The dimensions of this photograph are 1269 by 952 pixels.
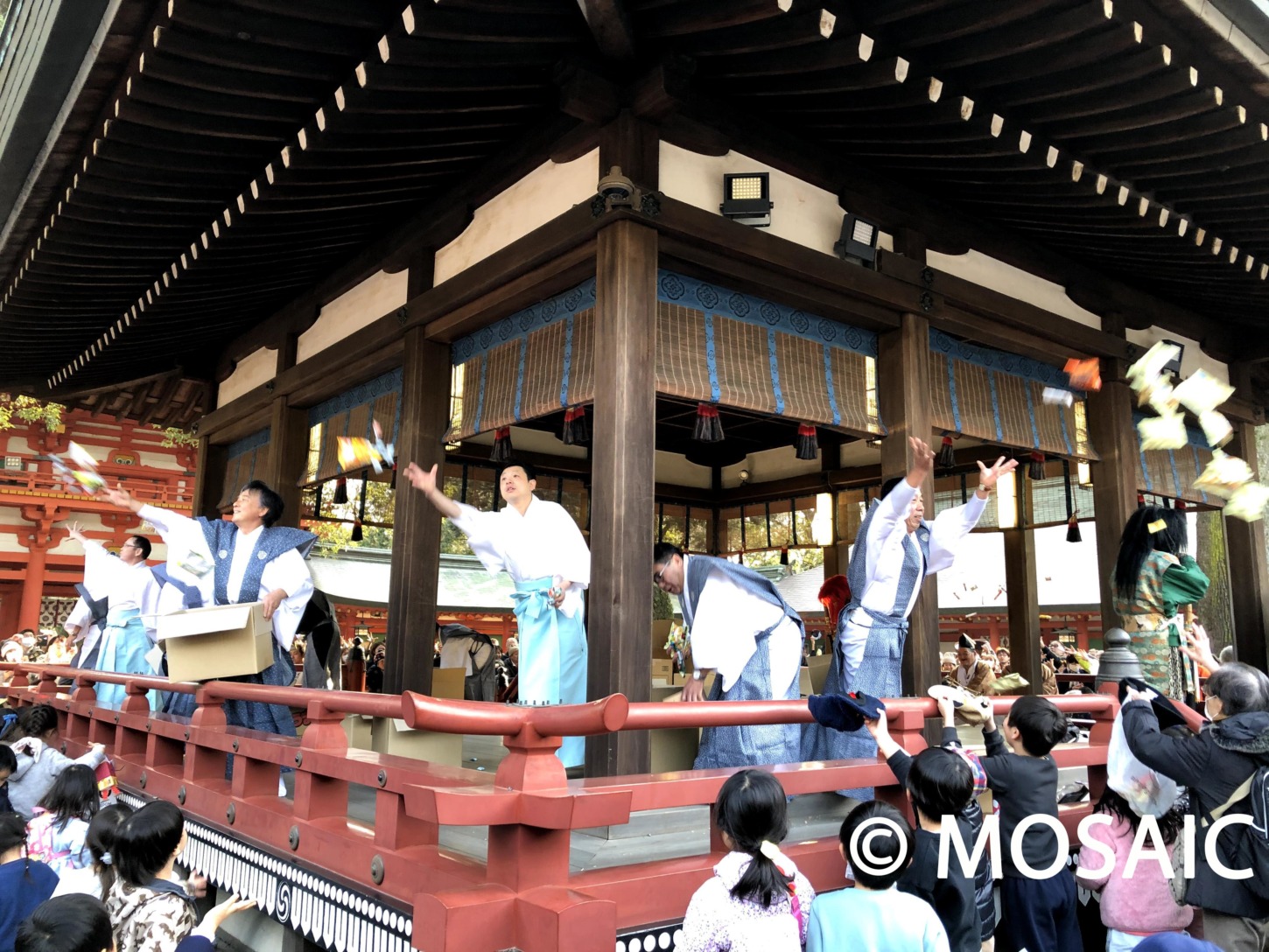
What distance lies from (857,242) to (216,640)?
14.2 feet

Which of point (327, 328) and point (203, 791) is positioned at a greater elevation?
point (327, 328)

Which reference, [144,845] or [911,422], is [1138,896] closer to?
[911,422]

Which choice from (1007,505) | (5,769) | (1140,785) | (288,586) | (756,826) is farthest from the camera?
(1007,505)

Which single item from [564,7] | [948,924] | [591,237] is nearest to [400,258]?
[591,237]

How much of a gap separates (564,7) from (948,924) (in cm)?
407

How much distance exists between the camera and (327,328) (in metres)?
7.64

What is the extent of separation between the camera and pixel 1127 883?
3.24m

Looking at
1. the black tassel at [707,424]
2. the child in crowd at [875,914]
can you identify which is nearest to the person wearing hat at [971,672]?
the black tassel at [707,424]

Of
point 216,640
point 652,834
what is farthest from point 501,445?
point 652,834

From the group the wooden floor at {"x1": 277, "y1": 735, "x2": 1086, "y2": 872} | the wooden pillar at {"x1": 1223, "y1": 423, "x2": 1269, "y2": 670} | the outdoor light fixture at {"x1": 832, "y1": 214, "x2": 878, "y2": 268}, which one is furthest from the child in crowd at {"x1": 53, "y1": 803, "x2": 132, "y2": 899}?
the wooden pillar at {"x1": 1223, "y1": 423, "x2": 1269, "y2": 670}

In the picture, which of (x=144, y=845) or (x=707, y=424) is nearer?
(x=144, y=845)

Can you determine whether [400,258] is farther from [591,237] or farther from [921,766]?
[921,766]

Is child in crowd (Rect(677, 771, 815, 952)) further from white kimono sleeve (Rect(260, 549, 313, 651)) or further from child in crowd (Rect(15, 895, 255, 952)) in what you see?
white kimono sleeve (Rect(260, 549, 313, 651))

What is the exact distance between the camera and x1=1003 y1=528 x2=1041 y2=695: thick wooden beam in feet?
31.7
